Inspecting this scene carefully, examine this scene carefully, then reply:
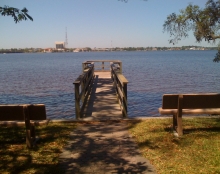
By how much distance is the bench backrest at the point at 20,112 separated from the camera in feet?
16.7

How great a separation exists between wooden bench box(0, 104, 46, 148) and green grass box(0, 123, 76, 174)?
1.09ft

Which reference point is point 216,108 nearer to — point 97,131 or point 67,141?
point 97,131

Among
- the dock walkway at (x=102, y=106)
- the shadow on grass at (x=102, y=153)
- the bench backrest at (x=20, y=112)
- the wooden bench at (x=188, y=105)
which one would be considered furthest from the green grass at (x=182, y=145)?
the bench backrest at (x=20, y=112)

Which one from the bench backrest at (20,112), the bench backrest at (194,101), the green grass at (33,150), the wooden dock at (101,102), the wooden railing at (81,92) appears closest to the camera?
the green grass at (33,150)

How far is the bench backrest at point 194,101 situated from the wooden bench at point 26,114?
8.74ft

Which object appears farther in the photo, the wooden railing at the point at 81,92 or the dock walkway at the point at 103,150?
the wooden railing at the point at 81,92

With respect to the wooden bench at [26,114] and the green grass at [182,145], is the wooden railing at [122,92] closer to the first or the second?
the green grass at [182,145]

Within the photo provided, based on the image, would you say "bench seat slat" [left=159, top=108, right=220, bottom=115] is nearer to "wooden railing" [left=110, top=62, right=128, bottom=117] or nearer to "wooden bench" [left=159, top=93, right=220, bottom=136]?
"wooden bench" [left=159, top=93, right=220, bottom=136]

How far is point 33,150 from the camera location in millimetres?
5039

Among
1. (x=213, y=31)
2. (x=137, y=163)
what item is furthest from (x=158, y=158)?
(x=213, y=31)

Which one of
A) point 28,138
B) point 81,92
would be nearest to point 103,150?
point 28,138

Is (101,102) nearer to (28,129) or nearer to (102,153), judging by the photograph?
(28,129)

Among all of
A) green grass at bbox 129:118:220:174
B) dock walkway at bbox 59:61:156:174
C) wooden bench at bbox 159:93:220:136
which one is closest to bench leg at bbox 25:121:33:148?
dock walkway at bbox 59:61:156:174

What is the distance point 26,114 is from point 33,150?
724 mm
